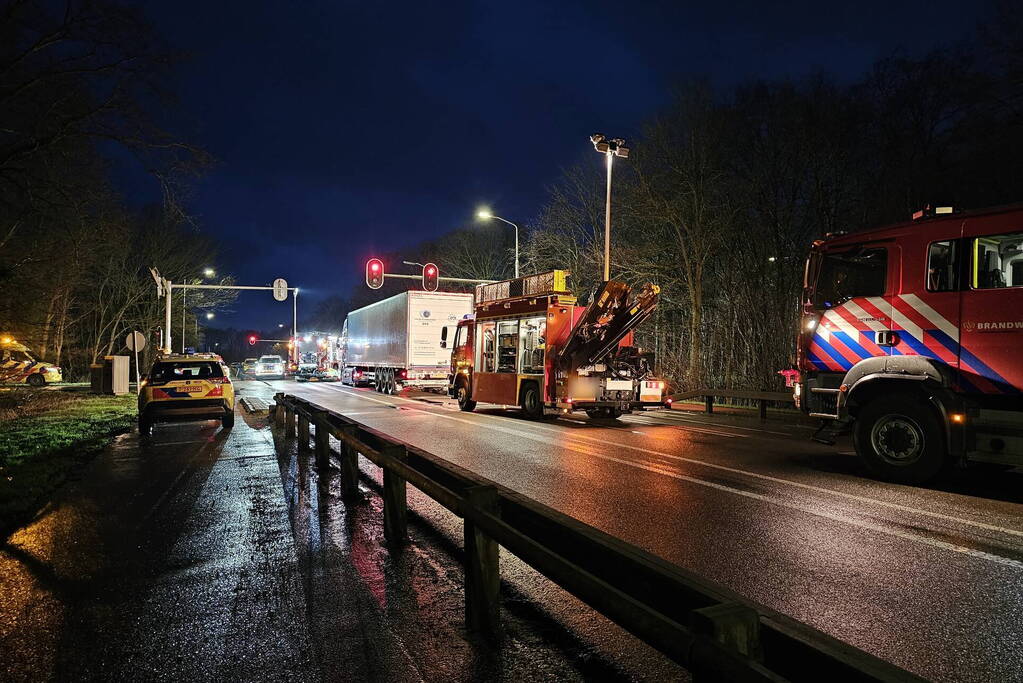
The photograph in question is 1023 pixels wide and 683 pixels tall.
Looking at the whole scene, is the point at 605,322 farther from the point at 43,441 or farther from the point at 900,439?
the point at 43,441

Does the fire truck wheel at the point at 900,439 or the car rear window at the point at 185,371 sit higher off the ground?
the car rear window at the point at 185,371

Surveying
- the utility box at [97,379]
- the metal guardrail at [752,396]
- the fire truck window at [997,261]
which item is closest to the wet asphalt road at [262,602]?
the fire truck window at [997,261]

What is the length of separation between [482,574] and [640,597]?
132cm

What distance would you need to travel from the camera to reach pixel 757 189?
72.9 feet

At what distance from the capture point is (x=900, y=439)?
26.4 feet

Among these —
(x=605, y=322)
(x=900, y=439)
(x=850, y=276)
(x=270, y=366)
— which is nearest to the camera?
(x=900, y=439)

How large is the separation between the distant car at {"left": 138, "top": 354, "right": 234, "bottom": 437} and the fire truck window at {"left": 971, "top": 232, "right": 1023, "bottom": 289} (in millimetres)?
13291

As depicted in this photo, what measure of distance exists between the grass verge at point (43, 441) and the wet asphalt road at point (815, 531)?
471cm

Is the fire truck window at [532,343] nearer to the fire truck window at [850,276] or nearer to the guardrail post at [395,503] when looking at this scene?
the fire truck window at [850,276]

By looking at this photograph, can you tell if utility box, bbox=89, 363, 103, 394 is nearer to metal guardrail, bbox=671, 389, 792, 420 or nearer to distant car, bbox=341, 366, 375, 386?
distant car, bbox=341, 366, 375, 386

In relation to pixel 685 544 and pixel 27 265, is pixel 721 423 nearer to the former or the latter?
pixel 685 544

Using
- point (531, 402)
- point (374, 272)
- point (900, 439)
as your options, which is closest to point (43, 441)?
point (531, 402)

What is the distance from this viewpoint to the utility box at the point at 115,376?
2673 cm

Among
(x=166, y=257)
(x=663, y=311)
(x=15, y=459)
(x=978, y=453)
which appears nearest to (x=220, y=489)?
(x=15, y=459)
